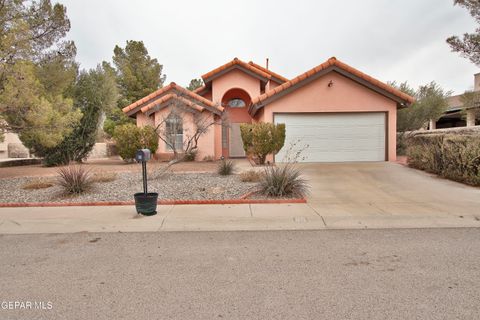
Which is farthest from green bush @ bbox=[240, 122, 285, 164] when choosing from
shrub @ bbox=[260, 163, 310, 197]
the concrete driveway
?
shrub @ bbox=[260, 163, 310, 197]

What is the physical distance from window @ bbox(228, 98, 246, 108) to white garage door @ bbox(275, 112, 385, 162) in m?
6.82

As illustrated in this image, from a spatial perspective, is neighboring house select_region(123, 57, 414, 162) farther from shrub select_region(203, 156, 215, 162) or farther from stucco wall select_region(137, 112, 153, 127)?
shrub select_region(203, 156, 215, 162)

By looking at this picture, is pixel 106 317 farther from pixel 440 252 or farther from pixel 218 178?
pixel 218 178

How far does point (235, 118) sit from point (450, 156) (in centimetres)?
1334

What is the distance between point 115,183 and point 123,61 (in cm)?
2707

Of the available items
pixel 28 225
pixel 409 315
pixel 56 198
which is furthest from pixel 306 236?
pixel 56 198

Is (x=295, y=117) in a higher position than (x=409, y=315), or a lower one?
higher

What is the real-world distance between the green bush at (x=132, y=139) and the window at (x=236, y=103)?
6.80 metres

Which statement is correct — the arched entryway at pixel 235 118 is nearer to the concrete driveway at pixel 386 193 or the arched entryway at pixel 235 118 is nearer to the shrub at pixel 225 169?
the shrub at pixel 225 169

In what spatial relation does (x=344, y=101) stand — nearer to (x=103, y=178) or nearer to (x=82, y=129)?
(x=103, y=178)

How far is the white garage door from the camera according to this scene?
1505 centimetres

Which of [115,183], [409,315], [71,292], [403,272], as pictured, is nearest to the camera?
[409,315]

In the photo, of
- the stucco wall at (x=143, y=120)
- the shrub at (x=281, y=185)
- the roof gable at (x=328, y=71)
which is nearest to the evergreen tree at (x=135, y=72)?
the stucco wall at (x=143, y=120)

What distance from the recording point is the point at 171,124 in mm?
10789
